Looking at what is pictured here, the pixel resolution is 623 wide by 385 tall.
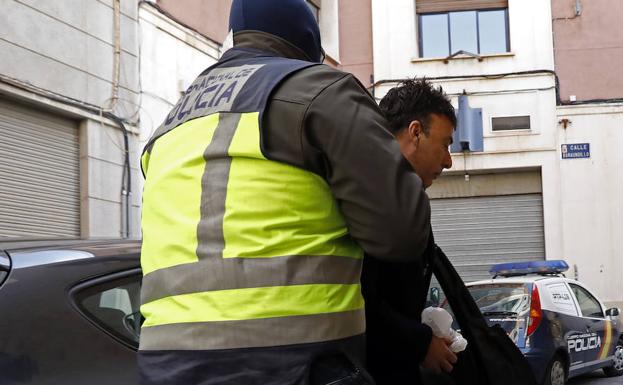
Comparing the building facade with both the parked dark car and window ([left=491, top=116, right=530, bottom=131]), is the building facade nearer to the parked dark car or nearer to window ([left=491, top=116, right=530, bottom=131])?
window ([left=491, top=116, right=530, bottom=131])

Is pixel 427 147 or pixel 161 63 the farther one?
pixel 161 63

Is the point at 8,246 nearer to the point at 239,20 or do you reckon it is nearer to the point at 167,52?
the point at 239,20

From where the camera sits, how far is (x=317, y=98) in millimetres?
1664

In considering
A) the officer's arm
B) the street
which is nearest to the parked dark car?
the officer's arm

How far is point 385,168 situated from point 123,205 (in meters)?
10.6

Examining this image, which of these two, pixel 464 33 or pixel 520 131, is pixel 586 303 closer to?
pixel 520 131

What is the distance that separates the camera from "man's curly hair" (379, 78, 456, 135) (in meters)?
2.43

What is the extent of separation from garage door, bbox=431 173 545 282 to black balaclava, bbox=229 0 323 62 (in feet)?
60.9

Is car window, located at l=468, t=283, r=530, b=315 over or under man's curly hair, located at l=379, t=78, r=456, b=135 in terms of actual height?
under

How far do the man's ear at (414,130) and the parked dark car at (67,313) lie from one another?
1.18m

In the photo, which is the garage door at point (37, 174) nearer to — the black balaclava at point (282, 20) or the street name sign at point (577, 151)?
the black balaclava at point (282, 20)

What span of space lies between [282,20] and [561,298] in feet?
32.3

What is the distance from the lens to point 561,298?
11.1 m

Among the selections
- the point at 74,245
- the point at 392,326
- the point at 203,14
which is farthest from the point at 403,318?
the point at 203,14
